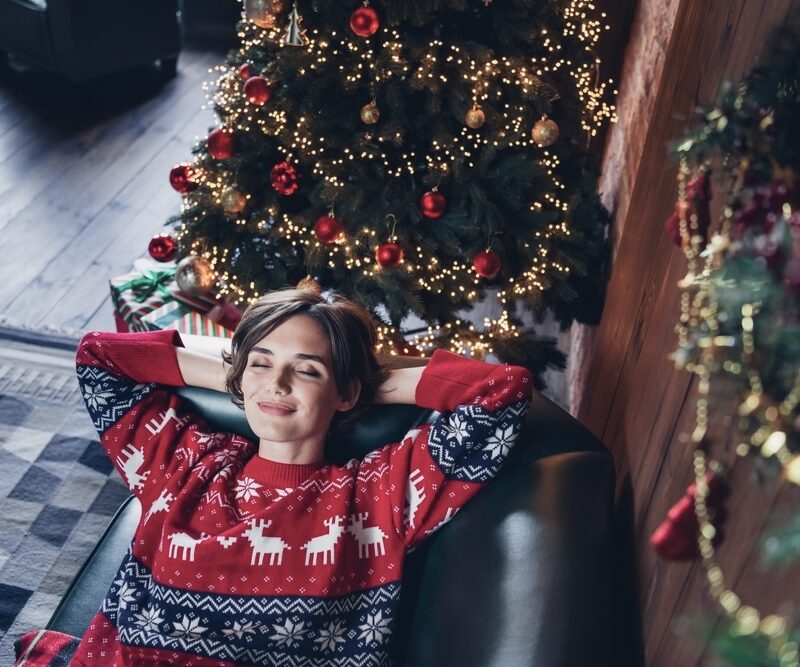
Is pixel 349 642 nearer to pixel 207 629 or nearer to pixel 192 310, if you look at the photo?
pixel 207 629

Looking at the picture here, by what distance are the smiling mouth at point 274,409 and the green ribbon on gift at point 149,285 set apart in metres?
1.26

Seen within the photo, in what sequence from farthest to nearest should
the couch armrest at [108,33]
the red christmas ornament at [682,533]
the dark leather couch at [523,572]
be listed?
1. the couch armrest at [108,33]
2. the dark leather couch at [523,572]
3. the red christmas ornament at [682,533]

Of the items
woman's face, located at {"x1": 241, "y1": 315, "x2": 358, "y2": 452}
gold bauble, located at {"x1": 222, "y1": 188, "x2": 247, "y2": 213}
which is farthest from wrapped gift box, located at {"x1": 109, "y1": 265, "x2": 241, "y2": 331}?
woman's face, located at {"x1": 241, "y1": 315, "x2": 358, "y2": 452}

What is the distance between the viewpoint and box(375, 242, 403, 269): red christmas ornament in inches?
81.4

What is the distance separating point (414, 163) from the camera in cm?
215

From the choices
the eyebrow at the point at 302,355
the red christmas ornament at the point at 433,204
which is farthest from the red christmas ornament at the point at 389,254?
the eyebrow at the point at 302,355

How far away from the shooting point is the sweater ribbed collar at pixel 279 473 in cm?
150

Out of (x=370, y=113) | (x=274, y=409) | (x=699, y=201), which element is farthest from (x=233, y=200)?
(x=699, y=201)

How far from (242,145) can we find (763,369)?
1816 millimetres

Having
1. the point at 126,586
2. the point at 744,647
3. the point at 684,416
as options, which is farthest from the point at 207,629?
the point at 744,647

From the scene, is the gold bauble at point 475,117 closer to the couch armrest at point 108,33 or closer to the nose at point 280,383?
the nose at point 280,383

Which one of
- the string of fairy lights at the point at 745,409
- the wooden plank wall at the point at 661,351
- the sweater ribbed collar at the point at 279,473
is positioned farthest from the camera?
the sweater ribbed collar at the point at 279,473

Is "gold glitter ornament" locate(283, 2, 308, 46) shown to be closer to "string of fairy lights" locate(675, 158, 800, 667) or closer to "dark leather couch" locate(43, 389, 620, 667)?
"dark leather couch" locate(43, 389, 620, 667)

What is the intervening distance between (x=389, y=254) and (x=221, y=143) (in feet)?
1.87
